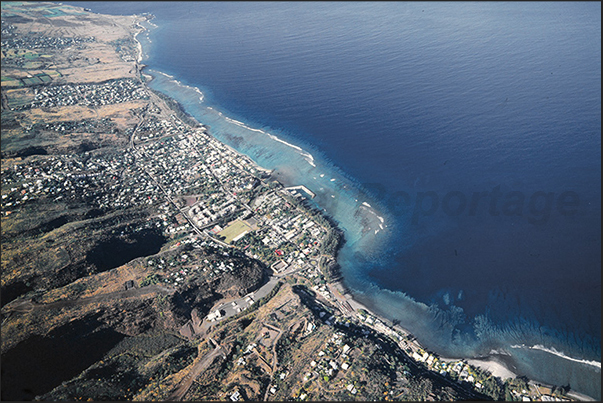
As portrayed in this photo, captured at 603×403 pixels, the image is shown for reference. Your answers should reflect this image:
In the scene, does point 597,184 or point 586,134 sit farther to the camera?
point 586,134

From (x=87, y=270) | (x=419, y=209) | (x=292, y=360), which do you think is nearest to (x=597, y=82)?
(x=419, y=209)

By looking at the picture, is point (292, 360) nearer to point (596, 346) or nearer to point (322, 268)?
point (322, 268)

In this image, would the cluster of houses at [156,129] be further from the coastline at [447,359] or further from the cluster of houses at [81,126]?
the coastline at [447,359]

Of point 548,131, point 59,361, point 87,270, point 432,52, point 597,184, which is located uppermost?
point 432,52

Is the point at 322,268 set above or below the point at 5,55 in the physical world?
above

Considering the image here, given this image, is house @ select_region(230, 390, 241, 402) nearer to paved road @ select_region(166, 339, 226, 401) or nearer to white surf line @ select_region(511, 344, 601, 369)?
paved road @ select_region(166, 339, 226, 401)

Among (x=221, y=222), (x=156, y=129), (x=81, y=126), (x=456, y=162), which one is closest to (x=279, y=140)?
(x=221, y=222)

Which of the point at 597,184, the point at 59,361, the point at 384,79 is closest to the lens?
the point at 59,361

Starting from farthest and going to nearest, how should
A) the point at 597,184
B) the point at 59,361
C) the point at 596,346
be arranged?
1. the point at 597,184
2. the point at 596,346
3. the point at 59,361

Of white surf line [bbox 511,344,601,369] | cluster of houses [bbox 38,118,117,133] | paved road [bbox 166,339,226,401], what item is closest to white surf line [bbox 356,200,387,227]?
white surf line [bbox 511,344,601,369]
